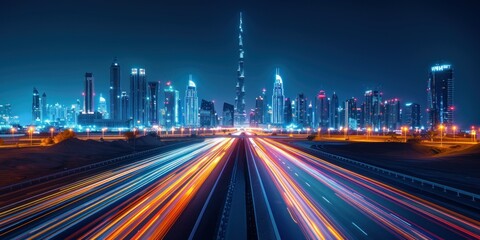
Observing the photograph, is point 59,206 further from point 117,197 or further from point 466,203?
point 466,203

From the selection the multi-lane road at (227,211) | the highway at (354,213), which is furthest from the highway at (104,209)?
the highway at (354,213)

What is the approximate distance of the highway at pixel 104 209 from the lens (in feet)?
60.2

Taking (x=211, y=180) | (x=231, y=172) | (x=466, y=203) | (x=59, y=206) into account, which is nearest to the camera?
(x=59, y=206)

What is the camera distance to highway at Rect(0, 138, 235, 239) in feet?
60.2

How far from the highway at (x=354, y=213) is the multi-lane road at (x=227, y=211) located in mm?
46

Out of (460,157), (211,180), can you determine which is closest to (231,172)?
(211,180)

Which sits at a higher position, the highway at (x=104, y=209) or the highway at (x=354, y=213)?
the highway at (x=104, y=209)

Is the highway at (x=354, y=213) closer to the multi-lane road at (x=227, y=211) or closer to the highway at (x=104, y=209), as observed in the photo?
the multi-lane road at (x=227, y=211)

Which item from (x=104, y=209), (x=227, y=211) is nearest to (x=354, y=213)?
(x=227, y=211)

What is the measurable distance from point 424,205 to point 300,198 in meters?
7.29

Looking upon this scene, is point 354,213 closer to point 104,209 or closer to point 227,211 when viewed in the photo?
point 227,211

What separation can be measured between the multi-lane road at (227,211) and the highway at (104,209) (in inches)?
1.8

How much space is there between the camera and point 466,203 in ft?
86.0

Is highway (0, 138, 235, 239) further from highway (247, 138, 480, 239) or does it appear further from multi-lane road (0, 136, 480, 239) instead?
highway (247, 138, 480, 239)
